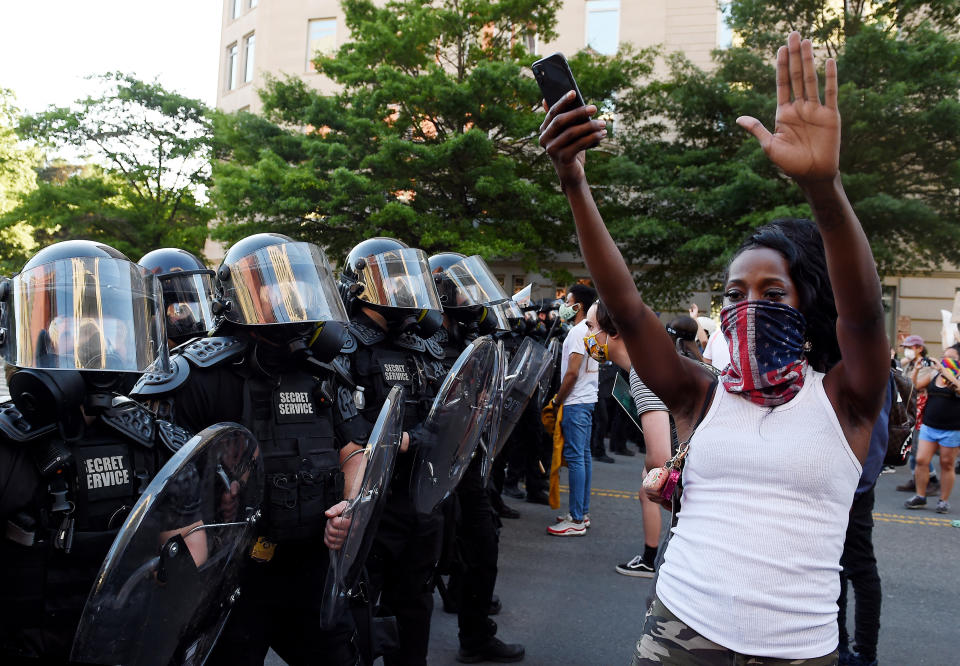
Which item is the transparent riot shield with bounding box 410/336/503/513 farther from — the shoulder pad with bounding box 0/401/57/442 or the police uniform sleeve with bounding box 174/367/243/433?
the shoulder pad with bounding box 0/401/57/442

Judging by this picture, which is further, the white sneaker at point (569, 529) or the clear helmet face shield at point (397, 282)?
the white sneaker at point (569, 529)

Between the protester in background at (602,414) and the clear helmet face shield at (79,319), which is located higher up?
the clear helmet face shield at (79,319)

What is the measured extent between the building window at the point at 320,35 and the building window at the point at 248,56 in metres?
2.78

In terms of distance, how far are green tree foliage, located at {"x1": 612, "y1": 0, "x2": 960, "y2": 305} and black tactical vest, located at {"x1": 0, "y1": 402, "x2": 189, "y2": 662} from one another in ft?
45.9

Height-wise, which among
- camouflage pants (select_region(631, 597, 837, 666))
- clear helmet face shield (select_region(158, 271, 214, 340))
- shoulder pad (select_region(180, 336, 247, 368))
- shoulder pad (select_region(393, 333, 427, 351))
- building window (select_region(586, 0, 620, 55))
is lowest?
camouflage pants (select_region(631, 597, 837, 666))

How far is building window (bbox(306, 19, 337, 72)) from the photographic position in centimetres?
2558

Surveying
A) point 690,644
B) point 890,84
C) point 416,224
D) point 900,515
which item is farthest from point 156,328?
point 890,84

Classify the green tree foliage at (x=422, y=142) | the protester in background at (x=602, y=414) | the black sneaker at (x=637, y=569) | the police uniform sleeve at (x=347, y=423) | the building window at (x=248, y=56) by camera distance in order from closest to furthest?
the police uniform sleeve at (x=347, y=423)
the black sneaker at (x=637, y=569)
the protester in background at (x=602, y=414)
the green tree foliage at (x=422, y=142)
the building window at (x=248, y=56)

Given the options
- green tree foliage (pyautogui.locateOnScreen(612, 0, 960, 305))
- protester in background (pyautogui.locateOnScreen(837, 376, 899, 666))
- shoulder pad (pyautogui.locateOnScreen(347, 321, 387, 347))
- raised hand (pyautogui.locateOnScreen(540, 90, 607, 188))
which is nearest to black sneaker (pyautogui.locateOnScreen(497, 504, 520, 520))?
shoulder pad (pyautogui.locateOnScreen(347, 321, 387, 347))

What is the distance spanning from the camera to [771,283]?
168cm

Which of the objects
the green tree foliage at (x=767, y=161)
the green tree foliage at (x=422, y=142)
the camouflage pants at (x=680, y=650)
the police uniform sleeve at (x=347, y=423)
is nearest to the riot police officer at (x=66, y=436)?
the police uniform sleeve at (x=347, y=423)

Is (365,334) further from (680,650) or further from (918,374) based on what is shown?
(918,374)

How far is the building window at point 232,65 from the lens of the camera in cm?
2855

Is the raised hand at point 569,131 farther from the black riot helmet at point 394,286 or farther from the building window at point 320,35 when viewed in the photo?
the building window at point 320,35
